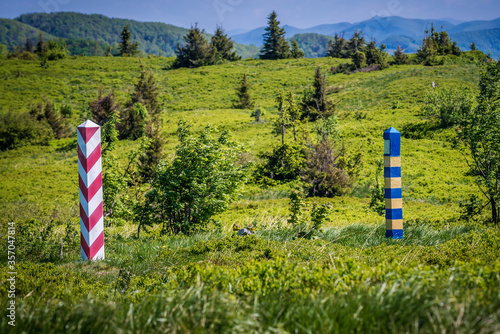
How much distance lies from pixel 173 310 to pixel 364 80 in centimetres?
3877

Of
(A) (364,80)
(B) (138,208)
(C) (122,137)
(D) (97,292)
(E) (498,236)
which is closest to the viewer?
(D) (97,292)

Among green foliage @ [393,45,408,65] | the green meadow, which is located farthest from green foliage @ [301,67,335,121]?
green foliage @ [393,45,408,65]

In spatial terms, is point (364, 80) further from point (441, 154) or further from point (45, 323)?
point (45, 323)

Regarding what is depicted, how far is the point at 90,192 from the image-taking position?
13.9 ft

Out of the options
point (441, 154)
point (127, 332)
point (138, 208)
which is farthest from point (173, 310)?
point (441, 154)

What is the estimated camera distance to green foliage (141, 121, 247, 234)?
266 inches

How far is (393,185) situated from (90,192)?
4.24 m

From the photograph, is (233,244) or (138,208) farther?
(138,208)

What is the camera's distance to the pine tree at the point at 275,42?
6544 centimetres

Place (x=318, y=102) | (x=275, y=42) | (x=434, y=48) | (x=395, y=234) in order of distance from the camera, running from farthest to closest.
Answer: (x=275, y=42)
(x=434, y=48)
(x=318, y=102)
(x=395, y=234)

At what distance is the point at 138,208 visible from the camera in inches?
275

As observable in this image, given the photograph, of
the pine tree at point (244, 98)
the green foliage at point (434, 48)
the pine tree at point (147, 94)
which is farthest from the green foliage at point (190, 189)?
the green foliage at point (434, 48)

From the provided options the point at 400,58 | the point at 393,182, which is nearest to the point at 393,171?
the point at 393,182

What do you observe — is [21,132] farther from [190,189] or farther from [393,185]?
[393,185]
